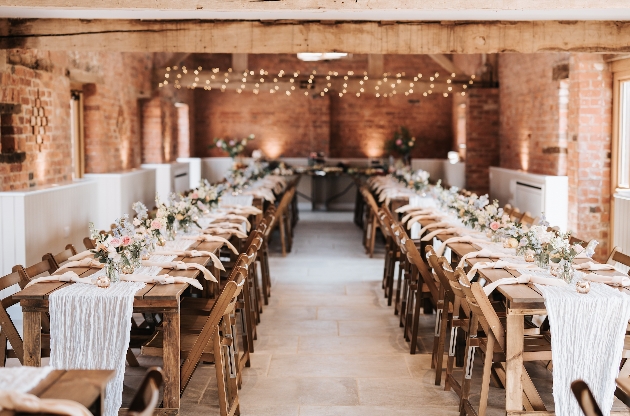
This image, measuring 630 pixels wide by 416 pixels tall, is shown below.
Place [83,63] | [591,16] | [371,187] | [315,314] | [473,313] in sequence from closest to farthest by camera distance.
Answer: [473,313]
[591,16]
[315,314]
[83,63]
[371,187]

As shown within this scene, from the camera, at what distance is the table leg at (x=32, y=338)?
370cm

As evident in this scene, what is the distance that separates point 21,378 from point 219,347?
1494mm

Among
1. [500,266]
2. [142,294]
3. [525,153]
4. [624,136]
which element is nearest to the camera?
[142,294]

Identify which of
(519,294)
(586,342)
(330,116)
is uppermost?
(330,116)

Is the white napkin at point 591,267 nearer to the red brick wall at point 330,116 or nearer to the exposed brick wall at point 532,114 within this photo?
the exposed brick wall at point 532,114

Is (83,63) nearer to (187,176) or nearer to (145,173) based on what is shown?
(145,173)

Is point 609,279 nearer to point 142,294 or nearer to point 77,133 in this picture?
point 142,294

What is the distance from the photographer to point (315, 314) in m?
6.43

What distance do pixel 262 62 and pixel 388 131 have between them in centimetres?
307

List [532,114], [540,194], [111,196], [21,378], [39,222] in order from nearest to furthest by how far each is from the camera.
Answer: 1. [21,378]
2. [39,222]
3. [111,196]
4. [540,194]
5. [532,114]

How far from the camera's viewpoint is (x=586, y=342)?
3.69m

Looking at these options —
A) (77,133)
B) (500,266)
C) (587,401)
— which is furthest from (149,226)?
(77,133)

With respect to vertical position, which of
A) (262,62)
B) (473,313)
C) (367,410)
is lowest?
(367,410)

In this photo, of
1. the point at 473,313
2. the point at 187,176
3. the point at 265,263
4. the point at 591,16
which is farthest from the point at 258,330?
the point at 187,176
